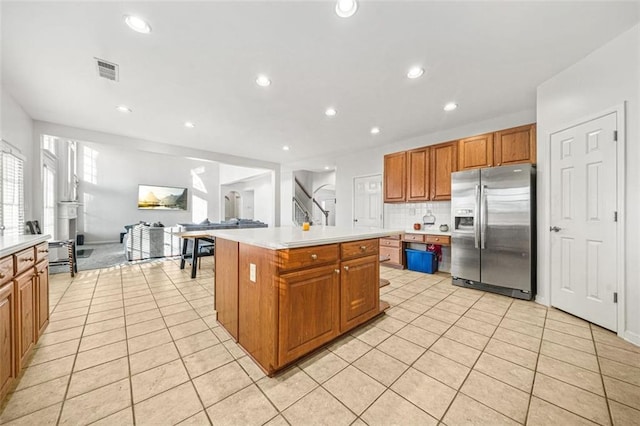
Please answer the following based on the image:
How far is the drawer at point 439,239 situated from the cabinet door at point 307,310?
9.30ft

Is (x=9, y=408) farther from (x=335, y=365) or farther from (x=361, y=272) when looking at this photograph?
(x=361, y=272)

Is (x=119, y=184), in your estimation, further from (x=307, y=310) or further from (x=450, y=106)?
(x=450, y=106)

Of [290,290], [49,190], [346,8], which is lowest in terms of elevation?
[290,290]

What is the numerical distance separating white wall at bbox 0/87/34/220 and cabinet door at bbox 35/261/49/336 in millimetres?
2191

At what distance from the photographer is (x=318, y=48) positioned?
2.23 meters

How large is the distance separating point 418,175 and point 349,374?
3774mm

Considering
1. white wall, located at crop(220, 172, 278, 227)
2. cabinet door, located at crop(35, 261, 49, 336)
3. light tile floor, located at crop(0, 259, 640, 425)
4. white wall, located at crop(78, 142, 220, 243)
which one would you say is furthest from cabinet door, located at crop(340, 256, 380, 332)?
white wall, located at crop(78, 142, 220, 243)

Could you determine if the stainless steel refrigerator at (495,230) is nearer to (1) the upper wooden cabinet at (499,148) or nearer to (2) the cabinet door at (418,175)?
(1) the upper wooden cabinet at (499,148)

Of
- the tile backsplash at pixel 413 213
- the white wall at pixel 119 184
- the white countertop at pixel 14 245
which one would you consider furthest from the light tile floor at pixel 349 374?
the white wall at pixel 119 184

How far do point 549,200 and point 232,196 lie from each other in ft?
39.8

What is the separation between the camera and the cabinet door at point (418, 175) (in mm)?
4367

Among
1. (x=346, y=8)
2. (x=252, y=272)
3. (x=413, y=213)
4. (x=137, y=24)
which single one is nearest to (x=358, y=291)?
(x=252, y=272)

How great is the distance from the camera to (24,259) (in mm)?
1702

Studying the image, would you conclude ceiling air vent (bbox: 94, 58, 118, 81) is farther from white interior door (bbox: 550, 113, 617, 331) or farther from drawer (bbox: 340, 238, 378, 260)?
white interior door (bbox: 550, 113, 617, 331)
